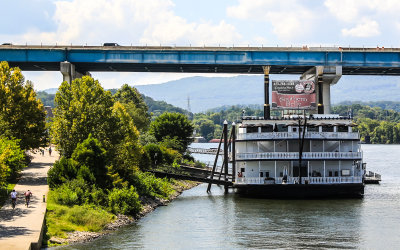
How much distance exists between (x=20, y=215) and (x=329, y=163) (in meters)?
38.8

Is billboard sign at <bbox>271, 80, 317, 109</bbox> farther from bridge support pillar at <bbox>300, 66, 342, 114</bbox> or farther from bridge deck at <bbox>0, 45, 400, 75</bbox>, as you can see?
bridge deck at <bbox>0, 45, 400, 75</bbox>

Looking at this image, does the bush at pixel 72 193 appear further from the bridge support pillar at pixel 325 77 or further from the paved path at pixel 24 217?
the bridge support pillar at pixel 325 77

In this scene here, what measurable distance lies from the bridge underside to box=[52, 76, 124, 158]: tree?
105 feet

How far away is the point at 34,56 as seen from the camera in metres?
94.7

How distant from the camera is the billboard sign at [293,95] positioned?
81750 millimetres

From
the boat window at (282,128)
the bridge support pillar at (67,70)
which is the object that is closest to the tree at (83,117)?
the boat window at (282,128)

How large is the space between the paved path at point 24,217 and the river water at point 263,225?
4043 mm

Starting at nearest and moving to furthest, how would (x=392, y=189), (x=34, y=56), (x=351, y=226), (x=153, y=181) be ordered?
Result: (x=351, y=226) → (x=153, y=181) → (x=392, y=189) → (x=34, y=56)

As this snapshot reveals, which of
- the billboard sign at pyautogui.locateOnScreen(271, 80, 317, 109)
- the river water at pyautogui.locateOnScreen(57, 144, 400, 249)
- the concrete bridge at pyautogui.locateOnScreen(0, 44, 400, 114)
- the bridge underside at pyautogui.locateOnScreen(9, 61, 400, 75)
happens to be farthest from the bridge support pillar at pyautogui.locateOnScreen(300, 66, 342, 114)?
the river water at pyautogui.locateOnScreen(57, 144, 400, 249)

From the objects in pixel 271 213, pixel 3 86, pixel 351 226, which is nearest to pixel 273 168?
pixel 271 213

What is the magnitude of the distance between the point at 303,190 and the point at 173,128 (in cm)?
5061

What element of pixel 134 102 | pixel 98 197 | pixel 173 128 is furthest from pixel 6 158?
pixel 134 102

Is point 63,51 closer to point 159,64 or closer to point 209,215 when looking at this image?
point 159,64

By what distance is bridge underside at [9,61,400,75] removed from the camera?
98.8 metres
